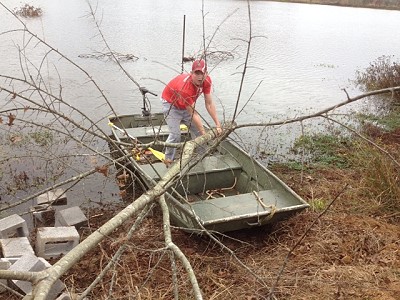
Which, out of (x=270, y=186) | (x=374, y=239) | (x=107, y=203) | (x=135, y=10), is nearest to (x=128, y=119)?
(x=107, y=203)

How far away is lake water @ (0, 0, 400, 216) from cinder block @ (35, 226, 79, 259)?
5.10ft

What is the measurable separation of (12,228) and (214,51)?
323cm

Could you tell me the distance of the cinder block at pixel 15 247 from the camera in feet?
15.1

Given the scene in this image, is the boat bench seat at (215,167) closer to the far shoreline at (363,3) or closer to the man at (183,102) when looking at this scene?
the man at (183,102)

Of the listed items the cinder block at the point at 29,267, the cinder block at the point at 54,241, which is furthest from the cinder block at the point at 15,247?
the cinder block at the point at 29,267

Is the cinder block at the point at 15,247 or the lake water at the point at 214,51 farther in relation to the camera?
the lake water at the point at 214,51

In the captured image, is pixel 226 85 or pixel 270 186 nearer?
pixel 270 186

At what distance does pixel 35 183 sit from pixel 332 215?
4.48 meters

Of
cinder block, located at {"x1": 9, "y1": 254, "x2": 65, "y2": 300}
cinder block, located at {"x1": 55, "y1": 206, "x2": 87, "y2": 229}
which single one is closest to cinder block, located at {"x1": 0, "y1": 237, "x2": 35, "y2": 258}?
cinder block, located at {"x1": 9, "y1": 254, "x2": 65, "y2": 300}

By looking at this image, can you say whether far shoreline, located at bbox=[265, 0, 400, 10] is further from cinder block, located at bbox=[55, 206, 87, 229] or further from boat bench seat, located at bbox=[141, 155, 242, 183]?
cinder block, located at bbox=[55, 206, 87, 229]

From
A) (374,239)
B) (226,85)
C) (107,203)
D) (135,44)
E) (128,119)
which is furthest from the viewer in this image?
(135,44)

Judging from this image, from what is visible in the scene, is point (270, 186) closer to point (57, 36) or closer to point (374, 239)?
point (374, 239)

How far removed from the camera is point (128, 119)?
27.2ft

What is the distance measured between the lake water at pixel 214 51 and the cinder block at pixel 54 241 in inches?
61.3
